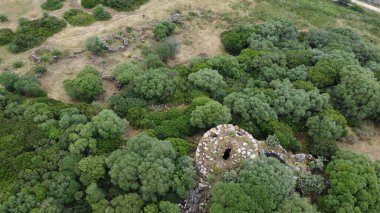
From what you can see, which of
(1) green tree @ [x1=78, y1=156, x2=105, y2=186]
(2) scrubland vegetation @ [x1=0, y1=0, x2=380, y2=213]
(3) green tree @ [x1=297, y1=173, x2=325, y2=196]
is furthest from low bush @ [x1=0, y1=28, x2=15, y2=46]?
(3) green tree @ [x1=297, y1=173, x2=325, y2=196]

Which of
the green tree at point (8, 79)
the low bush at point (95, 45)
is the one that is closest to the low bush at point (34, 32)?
the low bush at point (95, 45)

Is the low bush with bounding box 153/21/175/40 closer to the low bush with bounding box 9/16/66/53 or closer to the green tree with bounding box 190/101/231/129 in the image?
the low bush with bounding box 9/16/66/53

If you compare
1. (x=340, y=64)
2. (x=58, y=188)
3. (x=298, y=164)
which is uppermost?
(x=340, y=64)

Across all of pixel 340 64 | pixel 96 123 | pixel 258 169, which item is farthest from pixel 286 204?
pixel 340 64

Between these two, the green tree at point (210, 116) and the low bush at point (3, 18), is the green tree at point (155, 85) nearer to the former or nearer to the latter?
the green tree at point (210, 116)

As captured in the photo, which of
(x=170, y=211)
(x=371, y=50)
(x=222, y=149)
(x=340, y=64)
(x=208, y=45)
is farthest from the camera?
(x=208, y=45)

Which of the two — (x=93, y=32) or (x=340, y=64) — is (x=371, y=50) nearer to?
(x=340, y=64)

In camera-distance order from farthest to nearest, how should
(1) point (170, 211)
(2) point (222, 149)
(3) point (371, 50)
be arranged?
(3) point (371, 50), (2) point (222, 149), (1) point (170, 211)

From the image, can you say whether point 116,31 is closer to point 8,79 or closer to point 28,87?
point 28,87
